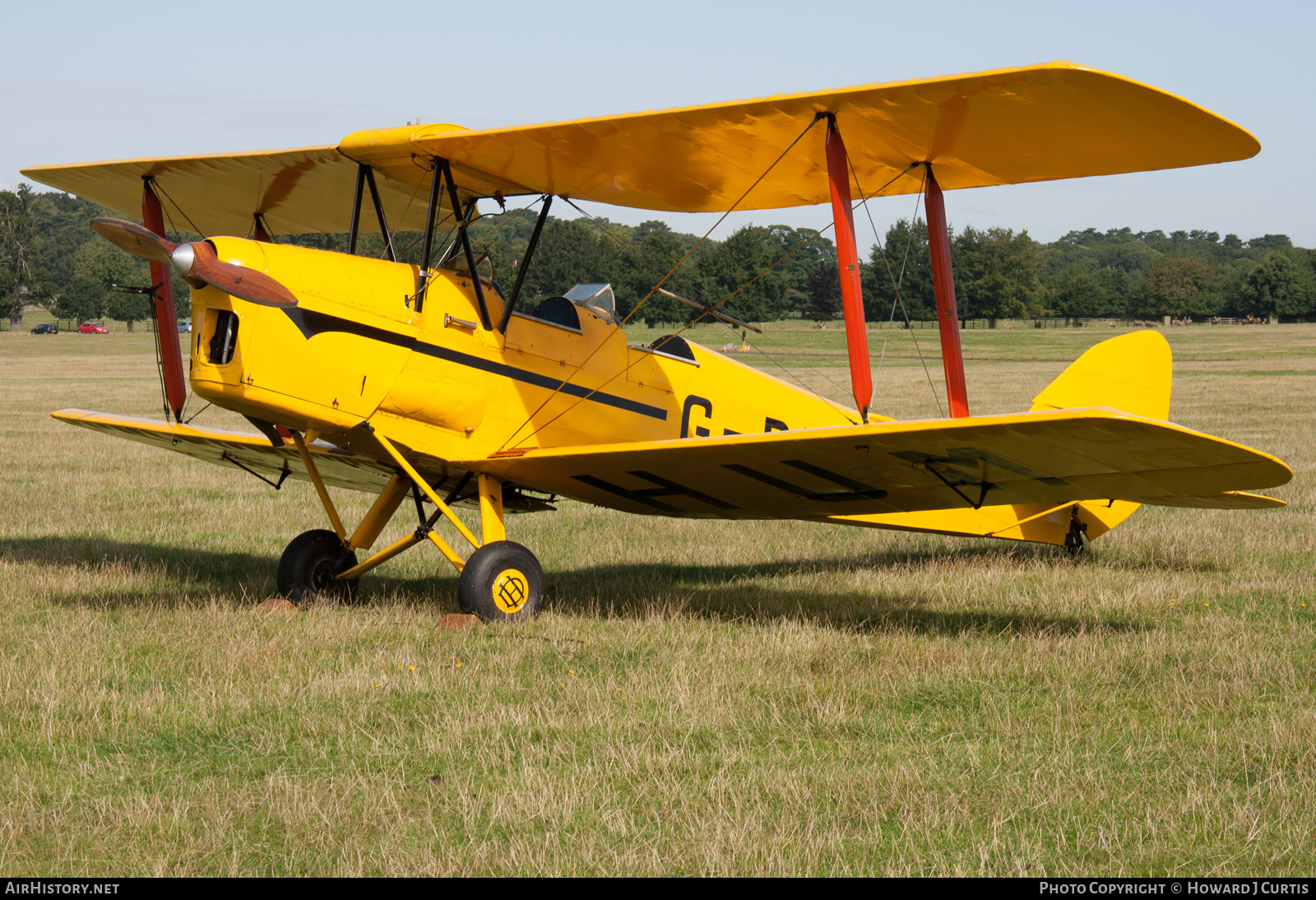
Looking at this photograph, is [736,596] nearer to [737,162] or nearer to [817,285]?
[737,162]

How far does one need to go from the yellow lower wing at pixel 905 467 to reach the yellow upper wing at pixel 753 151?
1777 mm

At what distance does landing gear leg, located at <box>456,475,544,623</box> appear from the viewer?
697cm

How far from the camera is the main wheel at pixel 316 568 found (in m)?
7.85

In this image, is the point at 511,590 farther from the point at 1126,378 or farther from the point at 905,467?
the point at 1126,378

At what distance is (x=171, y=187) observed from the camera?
9.05 metres

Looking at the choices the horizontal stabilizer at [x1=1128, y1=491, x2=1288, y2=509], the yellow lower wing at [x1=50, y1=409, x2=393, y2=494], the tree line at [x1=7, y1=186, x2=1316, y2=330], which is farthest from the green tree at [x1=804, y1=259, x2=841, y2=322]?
the horizontal stabilizer at [x1=1128, y1=491, x2=1288, y2=509]

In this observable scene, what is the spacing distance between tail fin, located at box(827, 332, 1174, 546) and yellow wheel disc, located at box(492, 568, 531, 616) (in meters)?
3.08

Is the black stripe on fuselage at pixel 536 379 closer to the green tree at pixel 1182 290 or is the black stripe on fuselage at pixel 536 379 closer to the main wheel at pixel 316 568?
the main wheel at pixel 316 568

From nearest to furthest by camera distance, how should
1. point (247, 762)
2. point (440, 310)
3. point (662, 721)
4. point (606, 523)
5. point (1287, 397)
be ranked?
1. point (247, 762)
2. point (662, 721)
3. point (440, 310)
4. point (606, 523)
5. point (1287, 397)

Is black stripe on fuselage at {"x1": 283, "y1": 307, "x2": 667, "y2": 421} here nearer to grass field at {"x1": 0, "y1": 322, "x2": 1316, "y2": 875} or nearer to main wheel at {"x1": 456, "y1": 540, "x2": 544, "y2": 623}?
main wheel at {"x1": 456, "y1": 540, "x2": 544, "y2": 623}

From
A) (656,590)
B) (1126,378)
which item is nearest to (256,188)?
(656,590)

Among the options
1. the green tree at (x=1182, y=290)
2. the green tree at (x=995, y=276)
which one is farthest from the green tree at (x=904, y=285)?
the green tree at (x=1182, y=290)
